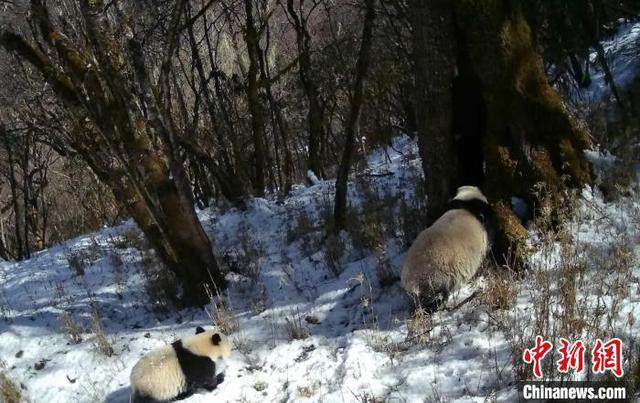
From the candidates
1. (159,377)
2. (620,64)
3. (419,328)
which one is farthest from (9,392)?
(620,64)

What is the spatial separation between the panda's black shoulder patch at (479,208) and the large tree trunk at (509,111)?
3.5 inches

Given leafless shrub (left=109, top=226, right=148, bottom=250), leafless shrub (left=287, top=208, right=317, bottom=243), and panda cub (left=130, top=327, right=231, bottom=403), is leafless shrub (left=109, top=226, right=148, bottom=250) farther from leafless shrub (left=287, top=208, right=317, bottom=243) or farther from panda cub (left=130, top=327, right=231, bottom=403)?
panda cub (left=130, top=327, right=231, bottom=403)

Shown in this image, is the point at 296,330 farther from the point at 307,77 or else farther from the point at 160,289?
the point at 307,77

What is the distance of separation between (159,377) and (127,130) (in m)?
2.46

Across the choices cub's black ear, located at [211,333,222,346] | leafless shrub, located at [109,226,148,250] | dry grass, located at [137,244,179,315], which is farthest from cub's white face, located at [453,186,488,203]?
leafless shrub, located at [109,226,148,250]

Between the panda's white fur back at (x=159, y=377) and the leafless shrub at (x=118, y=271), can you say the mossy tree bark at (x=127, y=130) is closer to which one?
the leafless shrub at (x=118, y=271)

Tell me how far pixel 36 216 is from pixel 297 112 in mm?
7726

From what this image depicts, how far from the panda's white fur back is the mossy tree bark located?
138 cm

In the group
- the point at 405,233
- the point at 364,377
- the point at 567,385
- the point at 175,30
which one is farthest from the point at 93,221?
the point at 567,385

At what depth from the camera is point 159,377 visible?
157 inches

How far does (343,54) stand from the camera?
519 inches

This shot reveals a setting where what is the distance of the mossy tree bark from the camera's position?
5234 mm

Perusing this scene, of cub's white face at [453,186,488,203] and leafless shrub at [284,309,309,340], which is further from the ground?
cub's white face at [453,186,488,203]

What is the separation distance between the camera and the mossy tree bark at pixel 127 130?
5234mm
